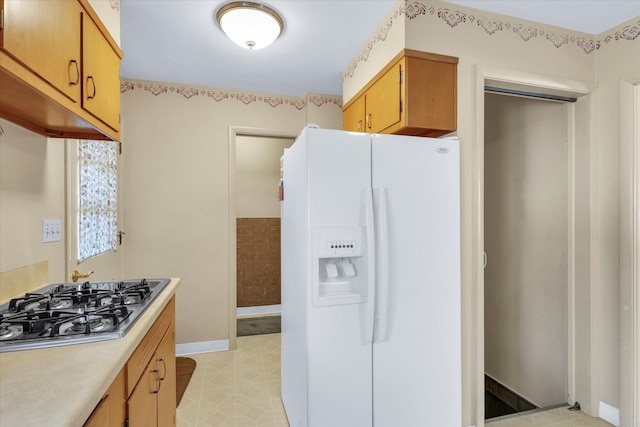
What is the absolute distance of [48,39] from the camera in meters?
1.06

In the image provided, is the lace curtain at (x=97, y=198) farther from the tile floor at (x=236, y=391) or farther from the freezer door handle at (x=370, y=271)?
the freezer door handle at (x=370, y=271)

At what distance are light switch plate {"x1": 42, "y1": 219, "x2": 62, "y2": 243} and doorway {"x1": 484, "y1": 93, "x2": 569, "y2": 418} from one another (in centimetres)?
318

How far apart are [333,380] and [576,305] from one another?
1865 millimetres

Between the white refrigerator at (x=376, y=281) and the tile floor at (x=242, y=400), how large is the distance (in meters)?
0.57

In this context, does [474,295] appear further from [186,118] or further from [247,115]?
[186,118]

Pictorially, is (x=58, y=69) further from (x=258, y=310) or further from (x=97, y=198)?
(x=258, y=310)

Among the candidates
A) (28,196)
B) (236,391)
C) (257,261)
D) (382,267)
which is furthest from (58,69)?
(257,261)

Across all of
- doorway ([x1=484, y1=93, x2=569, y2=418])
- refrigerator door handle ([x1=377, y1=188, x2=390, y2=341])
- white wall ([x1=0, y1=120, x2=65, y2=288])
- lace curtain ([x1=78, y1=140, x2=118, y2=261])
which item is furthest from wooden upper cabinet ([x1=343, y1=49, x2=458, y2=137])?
lace curtain ([x1=78, y1=140, x2=118, y2=261])

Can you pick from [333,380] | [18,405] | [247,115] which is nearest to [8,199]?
[18,405]

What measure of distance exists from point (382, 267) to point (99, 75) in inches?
63.5

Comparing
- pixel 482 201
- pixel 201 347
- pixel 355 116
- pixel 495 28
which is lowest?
pixel 201 347

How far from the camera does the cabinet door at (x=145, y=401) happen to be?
1.07 m

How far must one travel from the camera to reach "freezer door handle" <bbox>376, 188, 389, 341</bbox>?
5.06 ft

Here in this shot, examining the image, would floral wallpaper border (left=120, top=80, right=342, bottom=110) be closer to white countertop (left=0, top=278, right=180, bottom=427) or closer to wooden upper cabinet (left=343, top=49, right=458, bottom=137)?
wooden upper cabinet (left=343, top=49, right=458, bottom=137)
